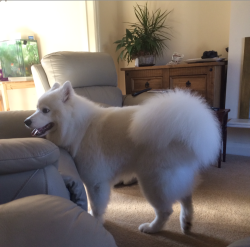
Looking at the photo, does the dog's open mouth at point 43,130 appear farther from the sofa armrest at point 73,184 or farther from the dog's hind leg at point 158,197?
the dog's hind leg at point 158,197

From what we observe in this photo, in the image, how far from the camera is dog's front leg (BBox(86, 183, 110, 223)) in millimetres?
1213

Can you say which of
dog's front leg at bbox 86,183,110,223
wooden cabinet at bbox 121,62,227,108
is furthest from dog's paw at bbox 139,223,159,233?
wooden cabinet at bbox 121,62,227,108

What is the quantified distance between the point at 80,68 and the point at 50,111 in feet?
3.15

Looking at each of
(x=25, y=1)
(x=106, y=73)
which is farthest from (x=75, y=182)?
(x=25, y=1)

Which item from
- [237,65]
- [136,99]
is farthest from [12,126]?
[237,65]

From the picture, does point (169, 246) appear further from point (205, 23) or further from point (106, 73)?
point (205, 23)

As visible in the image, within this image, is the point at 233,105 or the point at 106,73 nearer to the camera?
the point at 106,73

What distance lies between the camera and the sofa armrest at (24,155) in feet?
2.44

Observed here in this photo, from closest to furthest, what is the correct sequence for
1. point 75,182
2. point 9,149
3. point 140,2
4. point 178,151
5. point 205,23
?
point 9,149 < point 75,182 < point 178,151 < point 205,23 < point 140,2

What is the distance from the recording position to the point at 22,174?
77cm

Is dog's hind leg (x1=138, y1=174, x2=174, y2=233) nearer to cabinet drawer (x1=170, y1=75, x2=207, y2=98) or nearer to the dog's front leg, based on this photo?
the dog's front leg

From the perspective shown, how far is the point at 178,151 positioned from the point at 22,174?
67cm

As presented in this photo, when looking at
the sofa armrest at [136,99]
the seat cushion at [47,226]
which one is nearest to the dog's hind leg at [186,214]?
the seat cushion at [47,226]

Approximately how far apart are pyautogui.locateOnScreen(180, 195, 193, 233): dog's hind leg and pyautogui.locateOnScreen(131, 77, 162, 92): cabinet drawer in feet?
4.84
